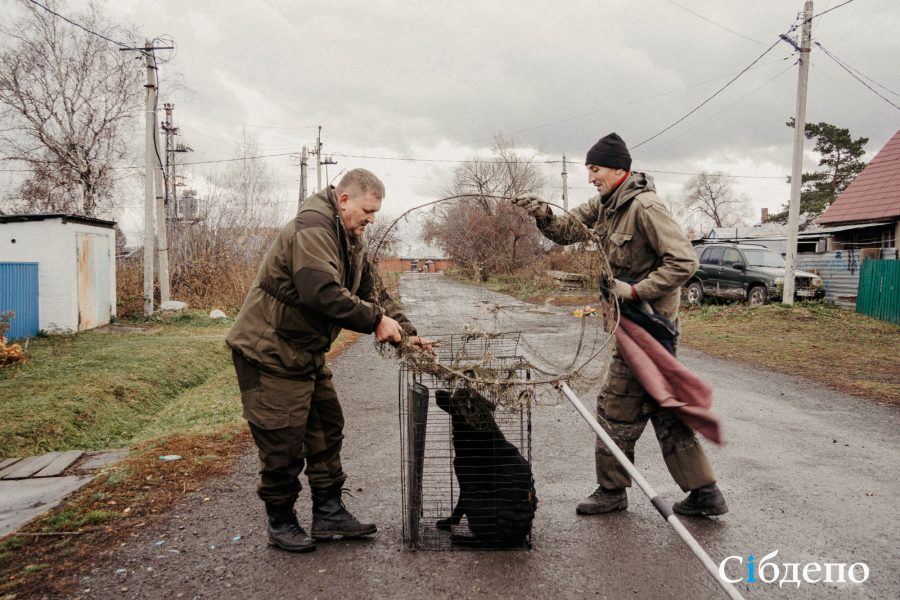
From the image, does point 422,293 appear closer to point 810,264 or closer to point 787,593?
point 787,593

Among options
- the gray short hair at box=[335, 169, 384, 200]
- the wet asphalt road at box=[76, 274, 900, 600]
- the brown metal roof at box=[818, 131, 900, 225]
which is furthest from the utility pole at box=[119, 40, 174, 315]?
the brown metal roof at box=[818, 131, 900, 225]

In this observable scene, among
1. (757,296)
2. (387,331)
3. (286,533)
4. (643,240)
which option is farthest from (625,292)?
(757,296)

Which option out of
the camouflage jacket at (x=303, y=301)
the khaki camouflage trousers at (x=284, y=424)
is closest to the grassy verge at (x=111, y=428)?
the khaki camouflage trousers at (x=284, y=424)

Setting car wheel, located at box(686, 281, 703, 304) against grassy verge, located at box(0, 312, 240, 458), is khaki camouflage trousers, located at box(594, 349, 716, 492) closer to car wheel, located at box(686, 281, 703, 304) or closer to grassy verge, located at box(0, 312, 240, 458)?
grassy verge, located at box(0, 312, 240, 458)

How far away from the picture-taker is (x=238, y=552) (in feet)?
10.4

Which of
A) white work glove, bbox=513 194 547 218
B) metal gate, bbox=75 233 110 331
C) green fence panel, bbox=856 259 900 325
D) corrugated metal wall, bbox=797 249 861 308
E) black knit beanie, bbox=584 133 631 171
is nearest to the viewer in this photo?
white work glove, bbox=513 194 547 218

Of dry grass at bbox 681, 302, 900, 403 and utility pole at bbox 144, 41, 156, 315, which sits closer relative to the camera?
dry grass at bbox 681, 302, 900, 403

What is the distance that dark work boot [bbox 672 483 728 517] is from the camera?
140 inches

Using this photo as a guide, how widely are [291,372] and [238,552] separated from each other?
105 centimetres

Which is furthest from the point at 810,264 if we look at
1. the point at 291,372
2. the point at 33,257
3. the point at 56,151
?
the point at 56,151

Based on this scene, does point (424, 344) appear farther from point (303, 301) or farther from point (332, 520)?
point (332, 520)

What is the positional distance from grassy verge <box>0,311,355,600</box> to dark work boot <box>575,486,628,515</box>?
2.67 meters

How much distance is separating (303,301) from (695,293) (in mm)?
16818

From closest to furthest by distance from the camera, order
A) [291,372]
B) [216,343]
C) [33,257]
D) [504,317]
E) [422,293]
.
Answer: [291,372], [504,317], [422,293], [216,343], [33,257]
